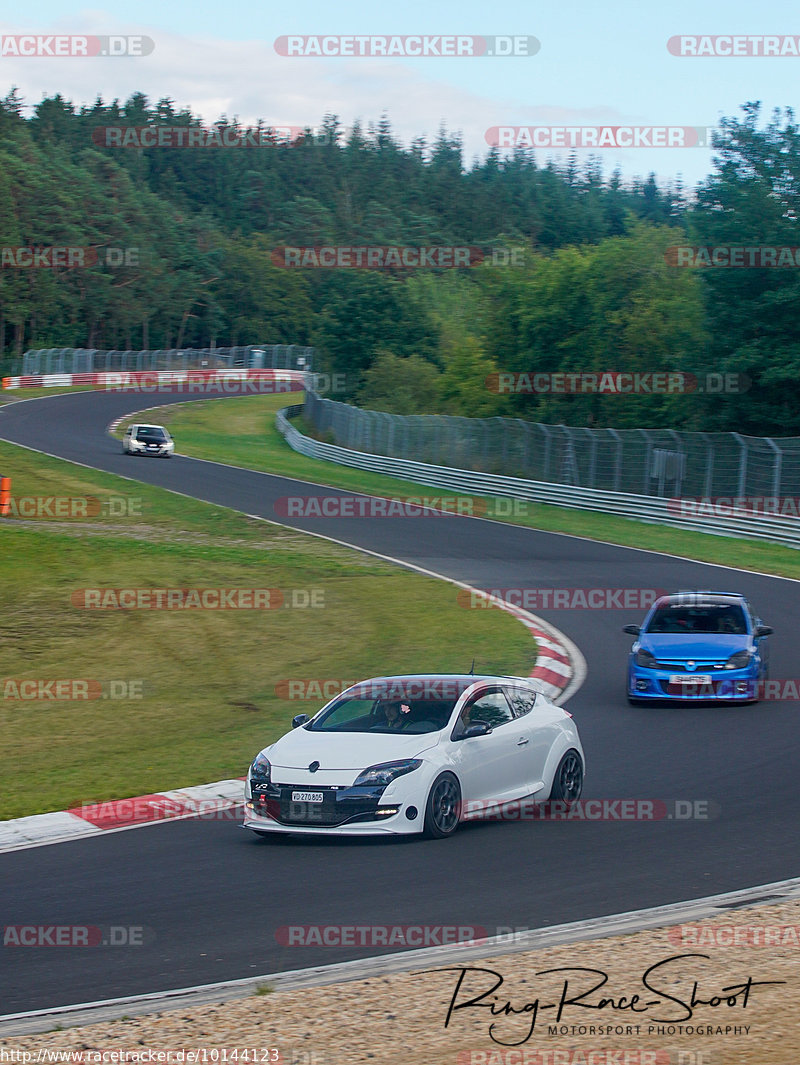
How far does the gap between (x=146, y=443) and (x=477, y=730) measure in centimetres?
4359

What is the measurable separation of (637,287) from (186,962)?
50.7 m

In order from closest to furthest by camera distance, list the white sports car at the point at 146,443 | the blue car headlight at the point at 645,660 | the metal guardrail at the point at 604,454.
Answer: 1. the blue car headlight at the point at 645,660
2. the metal guardrail at the point at 604,454
3. the white sports car at the point at 146,443

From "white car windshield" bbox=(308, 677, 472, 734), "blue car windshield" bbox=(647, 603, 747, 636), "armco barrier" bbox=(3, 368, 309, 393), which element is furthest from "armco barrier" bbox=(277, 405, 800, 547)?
"armco barrier" bbox=(3, 368, 309, 393)

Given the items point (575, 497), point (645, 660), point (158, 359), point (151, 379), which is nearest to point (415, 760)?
point (645, 660)

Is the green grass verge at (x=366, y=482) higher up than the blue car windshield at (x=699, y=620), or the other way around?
the blue car windshield at (x=699, y=620)

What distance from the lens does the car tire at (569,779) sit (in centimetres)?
1081

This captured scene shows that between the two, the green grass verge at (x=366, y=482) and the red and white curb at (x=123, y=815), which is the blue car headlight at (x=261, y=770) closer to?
the red and white curb at (x=123, y=815)

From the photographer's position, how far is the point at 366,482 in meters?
48.1

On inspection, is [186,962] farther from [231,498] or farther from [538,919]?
[231,498]

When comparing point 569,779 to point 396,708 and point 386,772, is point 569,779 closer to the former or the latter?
point 396,708

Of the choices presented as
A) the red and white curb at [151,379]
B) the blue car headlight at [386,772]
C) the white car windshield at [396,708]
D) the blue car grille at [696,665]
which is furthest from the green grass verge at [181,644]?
the red and white curb at [151,379]

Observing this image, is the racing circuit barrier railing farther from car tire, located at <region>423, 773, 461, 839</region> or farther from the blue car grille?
car tire, located at <region>423, 773, 461, 839</region>

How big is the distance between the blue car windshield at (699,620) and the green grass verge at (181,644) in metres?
1.97

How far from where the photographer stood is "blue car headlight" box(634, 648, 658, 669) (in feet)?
52.0
